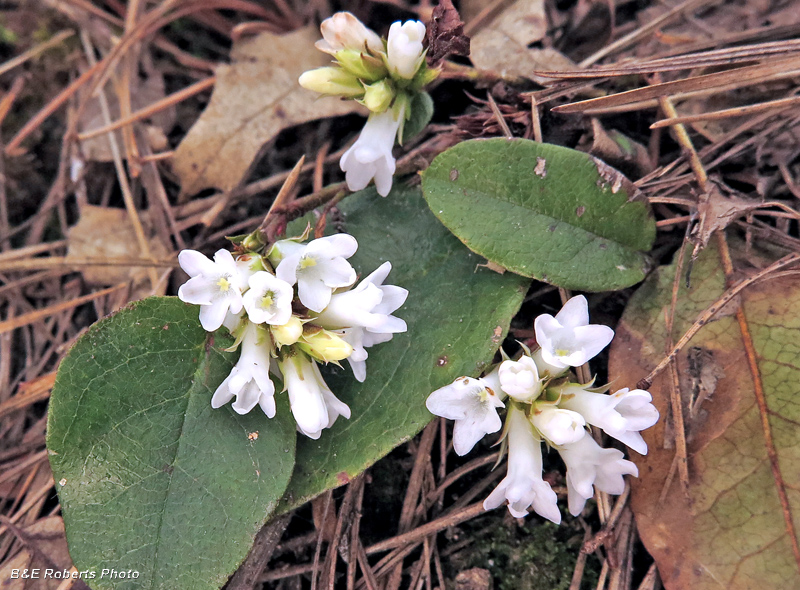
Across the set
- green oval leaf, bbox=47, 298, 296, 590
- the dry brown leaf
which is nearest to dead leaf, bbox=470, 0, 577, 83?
green oval leaf, bbox=47, 298, 296, 590

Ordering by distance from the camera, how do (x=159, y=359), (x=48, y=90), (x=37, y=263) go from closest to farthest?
1. (x=159, y=359)
2. (x=37, y=263)
3. (x=48, y=90)

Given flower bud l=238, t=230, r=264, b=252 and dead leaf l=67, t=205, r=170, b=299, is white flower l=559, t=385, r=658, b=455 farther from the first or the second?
dead leaf l=67, t=205, r=170, b=299

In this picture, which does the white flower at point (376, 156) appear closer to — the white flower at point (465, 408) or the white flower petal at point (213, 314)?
the white flower petal at point (213, 314)

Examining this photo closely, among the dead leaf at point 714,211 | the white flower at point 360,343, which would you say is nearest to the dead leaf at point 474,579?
the white flower at point 360,343

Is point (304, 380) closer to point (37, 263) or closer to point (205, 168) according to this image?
point (205, 168)

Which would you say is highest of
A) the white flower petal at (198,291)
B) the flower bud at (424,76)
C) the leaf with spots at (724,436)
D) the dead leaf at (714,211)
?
the flower bud at (424,76)

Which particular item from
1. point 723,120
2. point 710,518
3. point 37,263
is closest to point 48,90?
point 37,263
